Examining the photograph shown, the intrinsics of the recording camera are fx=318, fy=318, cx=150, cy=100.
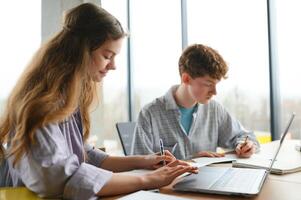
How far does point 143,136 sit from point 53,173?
0.85 m

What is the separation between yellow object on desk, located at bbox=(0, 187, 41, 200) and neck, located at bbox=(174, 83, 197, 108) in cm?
110

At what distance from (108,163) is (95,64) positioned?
1.31 ft

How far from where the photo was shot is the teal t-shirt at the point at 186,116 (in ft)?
5.89

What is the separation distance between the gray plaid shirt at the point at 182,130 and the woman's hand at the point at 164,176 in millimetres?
609

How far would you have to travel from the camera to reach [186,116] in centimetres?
183

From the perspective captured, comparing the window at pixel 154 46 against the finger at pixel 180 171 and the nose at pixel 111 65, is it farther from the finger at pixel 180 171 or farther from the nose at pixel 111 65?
the finger at pixel 180 171

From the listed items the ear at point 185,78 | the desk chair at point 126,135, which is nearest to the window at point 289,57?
the ear at point 185,78

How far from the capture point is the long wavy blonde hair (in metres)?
0.85

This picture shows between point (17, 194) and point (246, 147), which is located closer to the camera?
point (17, 194)

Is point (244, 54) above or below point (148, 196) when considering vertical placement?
above

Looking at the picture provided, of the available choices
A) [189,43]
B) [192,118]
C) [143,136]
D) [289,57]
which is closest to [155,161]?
[143,136]

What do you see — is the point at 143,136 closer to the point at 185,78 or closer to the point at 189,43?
the point at 185,78

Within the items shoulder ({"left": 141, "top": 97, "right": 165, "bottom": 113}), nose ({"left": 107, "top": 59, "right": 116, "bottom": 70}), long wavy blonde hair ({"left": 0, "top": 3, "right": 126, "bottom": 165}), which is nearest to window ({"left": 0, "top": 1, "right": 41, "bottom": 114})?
shoulder ({"left": 141, "top": 97, "right": 165, "bottom": 113})

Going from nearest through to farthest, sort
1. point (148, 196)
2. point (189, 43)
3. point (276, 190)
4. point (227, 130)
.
Result: point (148, 196) < point (276, 190) < point (227, 130) < point (189, 43)
